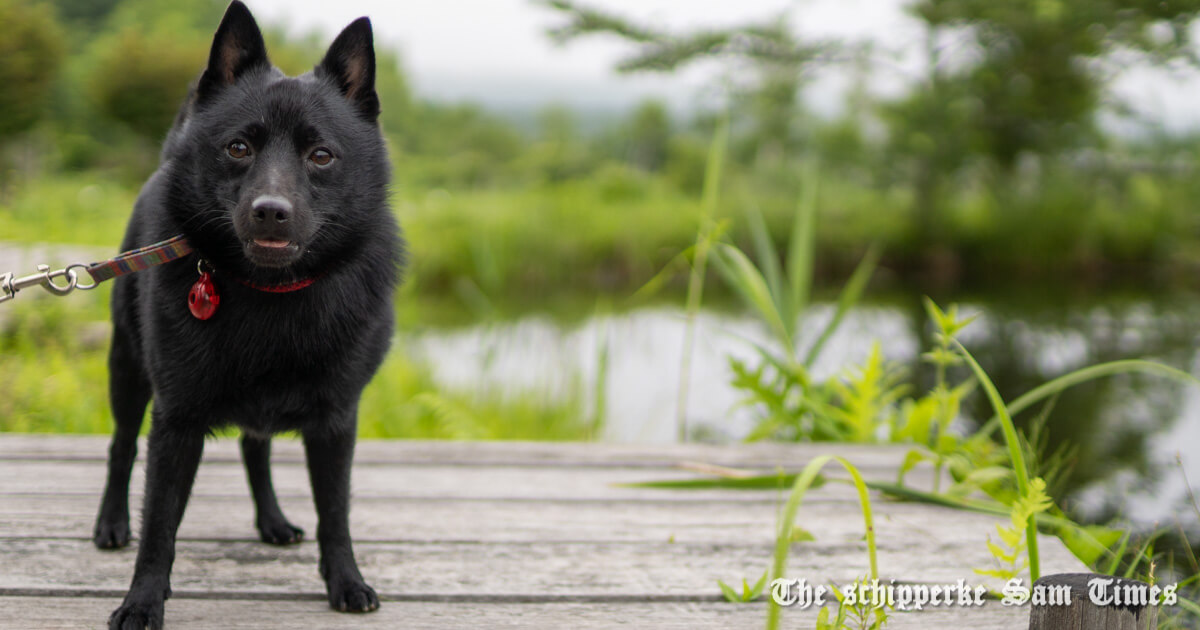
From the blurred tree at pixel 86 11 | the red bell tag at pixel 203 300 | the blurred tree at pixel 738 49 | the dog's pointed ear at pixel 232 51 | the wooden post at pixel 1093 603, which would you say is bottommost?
the wooden post at pixel 1093 603

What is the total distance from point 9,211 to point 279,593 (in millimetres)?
4309

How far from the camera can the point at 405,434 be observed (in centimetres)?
389

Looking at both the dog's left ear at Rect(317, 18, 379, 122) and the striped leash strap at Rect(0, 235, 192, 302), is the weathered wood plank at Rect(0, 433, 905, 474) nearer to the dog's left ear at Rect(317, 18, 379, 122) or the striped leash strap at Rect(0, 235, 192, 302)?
the striped leash strap at Rect(0, 235, 192, 302)

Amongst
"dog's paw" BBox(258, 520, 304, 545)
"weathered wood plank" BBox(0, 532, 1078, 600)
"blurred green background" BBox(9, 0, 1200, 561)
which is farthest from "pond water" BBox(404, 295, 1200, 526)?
"dog's paw" BBox(258, 520, 304, 545)

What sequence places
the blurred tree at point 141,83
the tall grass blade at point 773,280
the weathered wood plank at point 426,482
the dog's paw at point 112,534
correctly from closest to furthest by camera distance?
the dog's paw at point 112,534 → the weathered wood plank at point 426,482 → the tall grass blade at point 773,280 → the blurred tree at point 141,83

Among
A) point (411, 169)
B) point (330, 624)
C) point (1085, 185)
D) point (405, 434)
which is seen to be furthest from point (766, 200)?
point (330, 624)

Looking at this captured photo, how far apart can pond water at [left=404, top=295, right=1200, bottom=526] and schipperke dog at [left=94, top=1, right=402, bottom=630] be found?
1.74 m

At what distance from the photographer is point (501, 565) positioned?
6.08 feet

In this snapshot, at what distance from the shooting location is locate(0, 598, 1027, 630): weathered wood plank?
1.56m

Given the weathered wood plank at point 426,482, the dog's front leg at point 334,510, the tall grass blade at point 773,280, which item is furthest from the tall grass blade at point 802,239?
the dog's front leg at point 334,510

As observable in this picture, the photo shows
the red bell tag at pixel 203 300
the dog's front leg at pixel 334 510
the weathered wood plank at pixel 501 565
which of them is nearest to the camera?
the red bell tag at pixel 203 300

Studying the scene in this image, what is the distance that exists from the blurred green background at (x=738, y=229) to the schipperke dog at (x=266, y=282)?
3.73 feet

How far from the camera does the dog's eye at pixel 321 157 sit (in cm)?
151

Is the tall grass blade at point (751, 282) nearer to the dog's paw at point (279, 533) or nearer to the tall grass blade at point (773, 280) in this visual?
the tall grass blade at point (773, 280)
